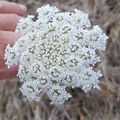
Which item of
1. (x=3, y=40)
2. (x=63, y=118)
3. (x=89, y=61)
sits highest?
(x=3, y=40)

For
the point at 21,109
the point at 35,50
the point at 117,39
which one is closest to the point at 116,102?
the point at 117,39

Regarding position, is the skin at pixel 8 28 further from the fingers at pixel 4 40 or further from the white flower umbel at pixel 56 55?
the white flower umbel at pixel 56 55

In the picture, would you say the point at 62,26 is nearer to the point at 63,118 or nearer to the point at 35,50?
the point at 35,50

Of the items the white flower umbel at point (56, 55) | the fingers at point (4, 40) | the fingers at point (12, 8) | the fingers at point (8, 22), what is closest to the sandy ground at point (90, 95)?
the fingers at point (12, 8)

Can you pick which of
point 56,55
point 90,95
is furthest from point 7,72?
point 90,95

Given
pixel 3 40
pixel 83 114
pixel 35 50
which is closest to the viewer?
pixel 35 50

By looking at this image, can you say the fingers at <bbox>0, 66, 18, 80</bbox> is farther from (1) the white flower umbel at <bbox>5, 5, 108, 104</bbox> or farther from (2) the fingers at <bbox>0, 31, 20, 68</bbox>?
(1) the white flower umbel at <bbox>5, 5, 108, 104</bbox>

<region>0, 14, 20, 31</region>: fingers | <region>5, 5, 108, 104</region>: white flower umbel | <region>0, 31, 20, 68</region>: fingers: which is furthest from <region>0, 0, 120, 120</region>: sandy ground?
<region>5, 5, 108, 104</region>: white flower umbel
